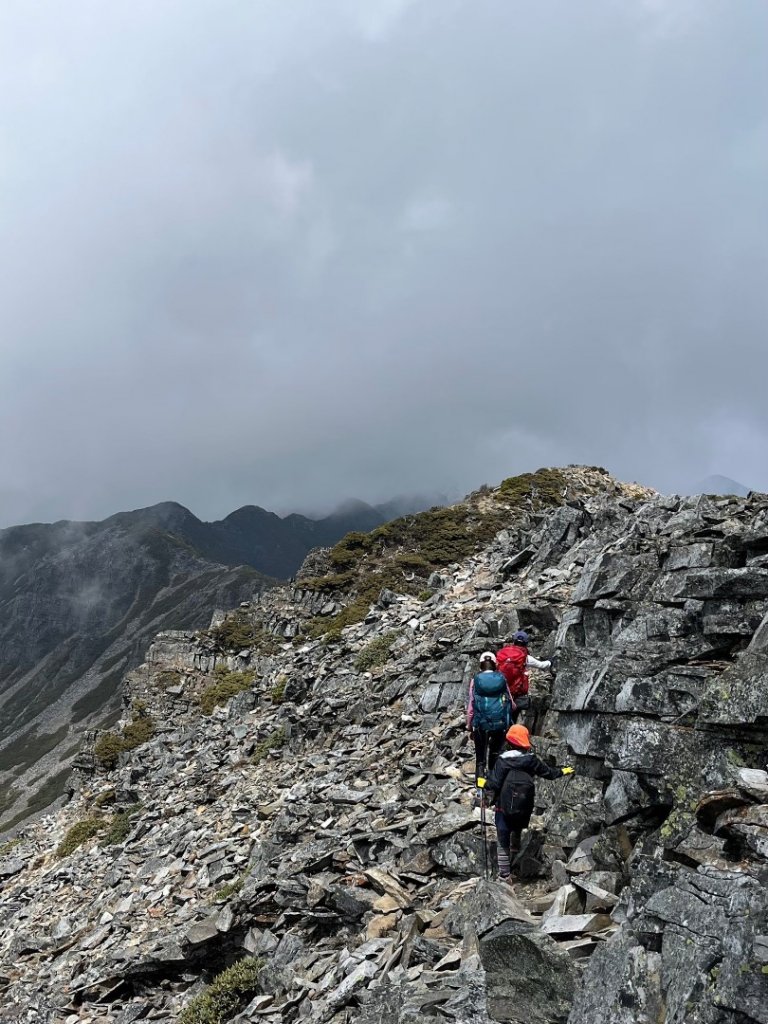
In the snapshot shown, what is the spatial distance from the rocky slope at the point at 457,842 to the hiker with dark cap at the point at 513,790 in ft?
1.68

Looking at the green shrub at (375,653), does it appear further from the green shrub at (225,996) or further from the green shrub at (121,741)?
the green shrub at (121,741)

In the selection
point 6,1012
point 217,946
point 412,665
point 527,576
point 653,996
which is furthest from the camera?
point 527,576

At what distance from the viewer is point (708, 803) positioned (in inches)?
297

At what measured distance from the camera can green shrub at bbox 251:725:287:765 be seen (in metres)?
25.8

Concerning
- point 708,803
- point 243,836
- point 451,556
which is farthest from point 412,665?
point 451,556

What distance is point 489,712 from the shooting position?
12.4 metres

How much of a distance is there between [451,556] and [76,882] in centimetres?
3015

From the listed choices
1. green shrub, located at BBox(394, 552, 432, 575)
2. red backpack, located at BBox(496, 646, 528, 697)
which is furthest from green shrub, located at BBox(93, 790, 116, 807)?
red backpack, located at BBox(496, 646, 528, 697)

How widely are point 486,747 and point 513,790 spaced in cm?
267

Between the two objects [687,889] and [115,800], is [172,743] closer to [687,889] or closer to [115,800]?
[115,800]

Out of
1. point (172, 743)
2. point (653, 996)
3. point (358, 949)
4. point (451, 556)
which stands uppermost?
point (451, 556)

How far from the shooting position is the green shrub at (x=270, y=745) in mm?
25812

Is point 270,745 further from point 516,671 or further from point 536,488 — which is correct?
point 536,488

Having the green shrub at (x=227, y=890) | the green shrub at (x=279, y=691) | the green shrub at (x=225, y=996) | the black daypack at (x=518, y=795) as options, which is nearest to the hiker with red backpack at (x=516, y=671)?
the black daypack at (x=518, y=795)
